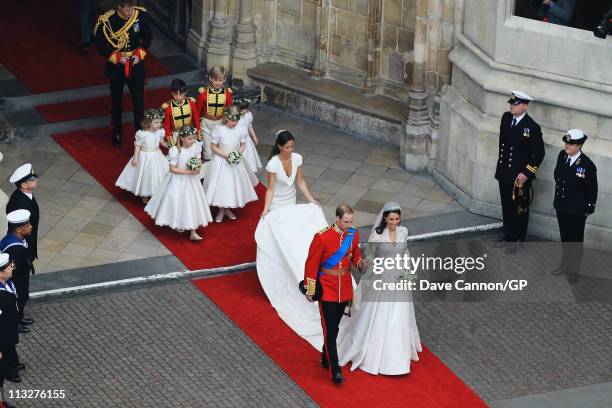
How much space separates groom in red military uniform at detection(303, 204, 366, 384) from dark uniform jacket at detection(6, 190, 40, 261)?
336 cm

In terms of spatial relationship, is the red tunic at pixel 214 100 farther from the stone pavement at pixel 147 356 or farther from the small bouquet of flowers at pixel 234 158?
the stone pavement at pixel 147 356

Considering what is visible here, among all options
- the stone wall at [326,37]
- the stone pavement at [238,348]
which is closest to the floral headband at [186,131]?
the stone pavement at [238,348]

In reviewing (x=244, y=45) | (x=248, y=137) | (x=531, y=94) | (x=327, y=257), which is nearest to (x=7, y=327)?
(x=327, y=257)

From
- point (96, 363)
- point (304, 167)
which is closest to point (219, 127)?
point (304, 167)

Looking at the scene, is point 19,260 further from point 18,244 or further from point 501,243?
point 501,243

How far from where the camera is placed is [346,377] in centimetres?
1958

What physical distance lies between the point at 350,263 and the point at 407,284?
684 mm

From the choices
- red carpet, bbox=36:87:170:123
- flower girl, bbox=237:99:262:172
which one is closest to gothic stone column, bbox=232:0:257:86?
red carpet, bbox=36:87:170:123

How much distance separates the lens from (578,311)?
2097cm

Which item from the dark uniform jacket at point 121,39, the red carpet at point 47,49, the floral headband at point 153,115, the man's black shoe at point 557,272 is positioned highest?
the dark uniform jacket at point 121,39

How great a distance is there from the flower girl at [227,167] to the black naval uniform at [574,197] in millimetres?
3939

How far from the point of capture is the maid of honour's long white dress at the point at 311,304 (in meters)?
19.5

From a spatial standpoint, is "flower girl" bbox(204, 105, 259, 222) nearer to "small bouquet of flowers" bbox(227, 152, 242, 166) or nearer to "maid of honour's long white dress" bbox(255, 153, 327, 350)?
"small bouquet of flowers" bbox(227, 152, 242, 166)

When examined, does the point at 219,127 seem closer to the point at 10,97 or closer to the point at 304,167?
the point at 304,167
